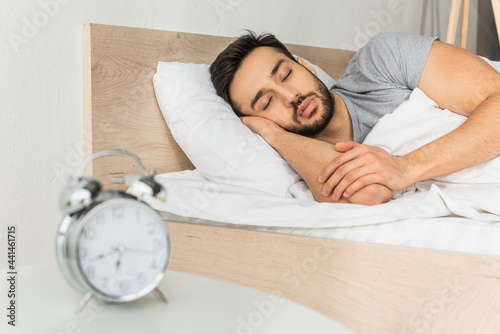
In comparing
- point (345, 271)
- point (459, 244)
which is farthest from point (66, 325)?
point (459, 244)

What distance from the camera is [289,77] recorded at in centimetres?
144

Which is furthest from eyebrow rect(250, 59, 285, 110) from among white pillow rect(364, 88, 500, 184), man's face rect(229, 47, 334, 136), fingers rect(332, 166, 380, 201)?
fingers rect(332, 166, 380, 201)

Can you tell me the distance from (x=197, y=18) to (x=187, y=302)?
3.71 feet

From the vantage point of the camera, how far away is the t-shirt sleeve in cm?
140

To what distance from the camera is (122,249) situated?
1.65 feet

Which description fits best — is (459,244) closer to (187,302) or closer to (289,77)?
(187,302)

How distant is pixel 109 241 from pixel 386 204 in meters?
0.63

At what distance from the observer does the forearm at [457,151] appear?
1.12 m

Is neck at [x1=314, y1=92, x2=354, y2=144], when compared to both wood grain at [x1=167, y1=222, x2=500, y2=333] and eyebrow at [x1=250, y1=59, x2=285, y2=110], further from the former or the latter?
wood grain at [x1=167, y1=222, x2=500, y2=333]

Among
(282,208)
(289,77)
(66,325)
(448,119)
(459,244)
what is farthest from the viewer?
(289,77)

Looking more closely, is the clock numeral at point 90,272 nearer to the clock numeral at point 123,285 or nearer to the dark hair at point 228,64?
the clock numeral at point 123,285

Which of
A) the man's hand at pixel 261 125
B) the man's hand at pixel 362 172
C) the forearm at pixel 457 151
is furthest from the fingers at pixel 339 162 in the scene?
the man's hand at pixel 261 125

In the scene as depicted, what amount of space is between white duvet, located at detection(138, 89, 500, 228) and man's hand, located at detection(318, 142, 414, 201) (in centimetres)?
5

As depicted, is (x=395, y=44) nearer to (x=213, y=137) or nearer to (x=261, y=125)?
(x=261, y=125)
